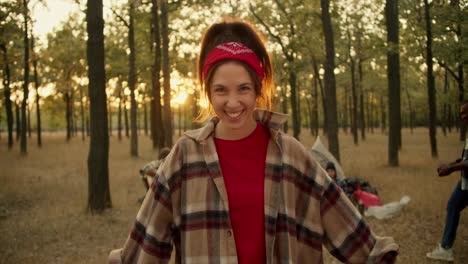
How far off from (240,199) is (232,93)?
0.46 meters

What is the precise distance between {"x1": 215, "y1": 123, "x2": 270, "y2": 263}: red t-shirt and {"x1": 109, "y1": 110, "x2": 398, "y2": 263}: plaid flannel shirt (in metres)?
0.04

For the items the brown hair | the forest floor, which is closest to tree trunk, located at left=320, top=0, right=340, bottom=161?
the forest floor

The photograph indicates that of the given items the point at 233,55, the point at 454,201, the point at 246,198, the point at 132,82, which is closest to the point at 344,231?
the point at 246,198

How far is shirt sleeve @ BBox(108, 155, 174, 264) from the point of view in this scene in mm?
1743

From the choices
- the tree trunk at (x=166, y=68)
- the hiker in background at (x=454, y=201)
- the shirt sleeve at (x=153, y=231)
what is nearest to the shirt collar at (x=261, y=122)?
the shirt sleeve at (x=153, y=231)

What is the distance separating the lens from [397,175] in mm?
12969

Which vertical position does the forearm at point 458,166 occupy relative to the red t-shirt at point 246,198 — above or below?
below

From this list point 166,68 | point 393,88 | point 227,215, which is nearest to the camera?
point 227,215

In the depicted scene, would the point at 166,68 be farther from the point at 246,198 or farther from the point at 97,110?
the point at 246,198

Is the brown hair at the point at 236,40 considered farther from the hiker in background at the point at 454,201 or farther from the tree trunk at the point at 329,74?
the tree trunk at the point at 329,74

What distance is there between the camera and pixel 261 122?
1.93 m

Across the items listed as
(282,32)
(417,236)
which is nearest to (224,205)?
(417,236)

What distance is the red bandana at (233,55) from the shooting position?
1.76 meters

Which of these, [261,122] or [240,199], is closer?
[240,199]
